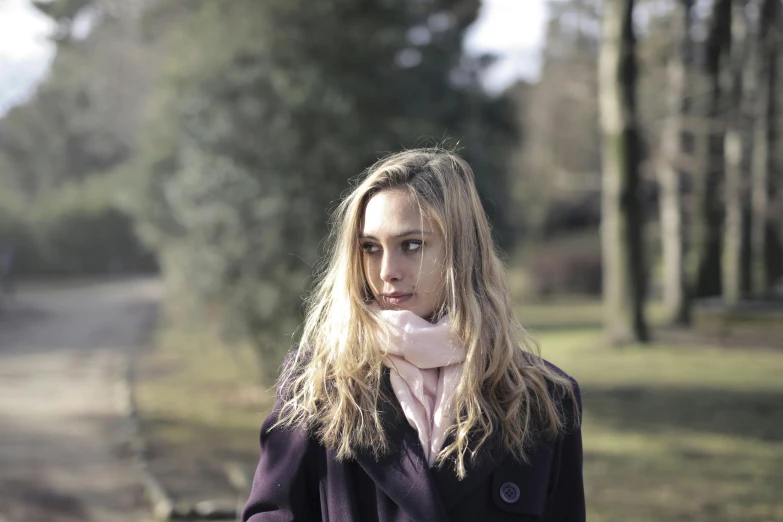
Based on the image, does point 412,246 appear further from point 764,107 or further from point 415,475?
point 764,107

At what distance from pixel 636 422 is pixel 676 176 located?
8.22 m

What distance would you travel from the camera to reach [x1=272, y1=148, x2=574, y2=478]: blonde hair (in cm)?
200

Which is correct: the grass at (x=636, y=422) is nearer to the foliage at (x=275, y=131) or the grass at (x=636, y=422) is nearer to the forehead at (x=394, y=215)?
the foliage at (x=275, y=131)

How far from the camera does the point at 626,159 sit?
42.7ft

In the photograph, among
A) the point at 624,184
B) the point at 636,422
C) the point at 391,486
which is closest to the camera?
the point at 391,486

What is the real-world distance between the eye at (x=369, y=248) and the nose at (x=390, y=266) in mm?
55

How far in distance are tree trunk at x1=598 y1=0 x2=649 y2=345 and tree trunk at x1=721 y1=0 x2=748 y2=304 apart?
3.72 m

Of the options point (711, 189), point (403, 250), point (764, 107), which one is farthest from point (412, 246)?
point (711, 189)

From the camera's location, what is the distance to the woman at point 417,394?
198 cm

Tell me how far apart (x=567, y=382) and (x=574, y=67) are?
2533 centimetres

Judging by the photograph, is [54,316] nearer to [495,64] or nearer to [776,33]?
[495,64]

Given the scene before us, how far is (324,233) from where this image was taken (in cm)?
916

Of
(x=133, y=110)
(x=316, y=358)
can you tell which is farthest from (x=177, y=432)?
(x=133, y=110)

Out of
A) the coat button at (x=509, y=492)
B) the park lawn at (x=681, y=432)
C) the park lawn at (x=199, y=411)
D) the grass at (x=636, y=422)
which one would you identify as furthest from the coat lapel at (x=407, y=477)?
the park lawn at (x=199, y=411)
